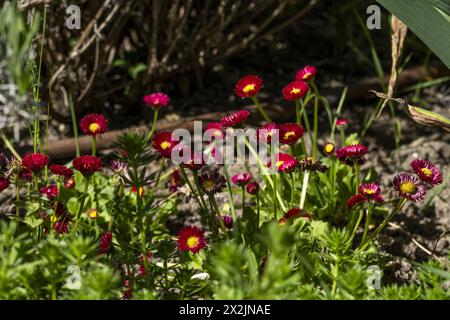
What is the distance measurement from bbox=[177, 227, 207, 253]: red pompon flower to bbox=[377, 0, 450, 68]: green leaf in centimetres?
67

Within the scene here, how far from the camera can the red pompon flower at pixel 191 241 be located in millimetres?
1646

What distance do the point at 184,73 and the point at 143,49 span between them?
199 millimetres

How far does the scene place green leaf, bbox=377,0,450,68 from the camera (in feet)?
5.30

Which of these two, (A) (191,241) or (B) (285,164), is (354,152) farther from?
(A) (191,241)

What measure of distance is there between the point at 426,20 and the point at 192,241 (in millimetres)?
734

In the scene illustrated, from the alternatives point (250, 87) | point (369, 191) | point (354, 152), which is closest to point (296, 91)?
point (250, 87)

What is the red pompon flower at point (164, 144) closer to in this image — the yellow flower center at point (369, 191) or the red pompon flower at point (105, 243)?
the red pompon flower at point (105, 243)

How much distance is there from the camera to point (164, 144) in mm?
1722

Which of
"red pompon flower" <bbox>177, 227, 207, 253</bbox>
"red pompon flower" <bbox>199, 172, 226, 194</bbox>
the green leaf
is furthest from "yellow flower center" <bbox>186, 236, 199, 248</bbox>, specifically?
the green leaf

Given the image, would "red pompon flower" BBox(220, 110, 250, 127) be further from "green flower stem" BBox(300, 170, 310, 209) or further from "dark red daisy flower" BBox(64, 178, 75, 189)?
"dark red daisy flower" BBox(64, 178, 75, 189)

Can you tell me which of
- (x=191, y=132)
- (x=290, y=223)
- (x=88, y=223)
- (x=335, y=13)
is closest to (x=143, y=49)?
(x=191, y=132)

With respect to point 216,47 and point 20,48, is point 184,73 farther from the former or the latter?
point 20,48

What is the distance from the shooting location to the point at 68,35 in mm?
2637

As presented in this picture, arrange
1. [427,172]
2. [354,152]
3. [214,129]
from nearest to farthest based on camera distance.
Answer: [427,172]
[354,152]
[214,129]
